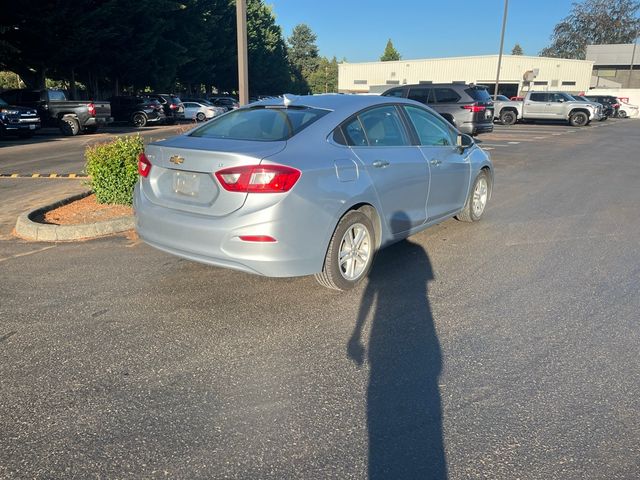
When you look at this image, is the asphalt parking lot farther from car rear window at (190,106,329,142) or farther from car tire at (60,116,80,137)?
car tire at (60,116,80,137)

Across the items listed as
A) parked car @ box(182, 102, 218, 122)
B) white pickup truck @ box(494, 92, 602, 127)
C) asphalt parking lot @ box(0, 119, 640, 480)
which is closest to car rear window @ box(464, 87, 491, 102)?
white pickup truck @ box(494, 92, 602, 127)

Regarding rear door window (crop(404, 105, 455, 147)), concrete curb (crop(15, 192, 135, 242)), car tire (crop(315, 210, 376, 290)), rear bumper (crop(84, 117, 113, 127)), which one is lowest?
concrete curb (crop(15, 192, 135, 242))

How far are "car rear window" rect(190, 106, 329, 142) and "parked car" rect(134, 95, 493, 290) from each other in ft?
0.04

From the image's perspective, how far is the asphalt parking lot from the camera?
2.49m

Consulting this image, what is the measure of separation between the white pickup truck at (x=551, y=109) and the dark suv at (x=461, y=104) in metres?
12.8

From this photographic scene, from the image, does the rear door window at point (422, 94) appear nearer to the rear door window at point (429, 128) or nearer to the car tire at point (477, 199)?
the car tire at point (477, 199)

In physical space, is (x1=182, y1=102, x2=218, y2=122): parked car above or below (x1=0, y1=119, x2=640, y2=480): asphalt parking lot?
above

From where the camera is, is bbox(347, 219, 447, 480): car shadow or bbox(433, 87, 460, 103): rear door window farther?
bbox(433, 87, 460, 103): rear door window

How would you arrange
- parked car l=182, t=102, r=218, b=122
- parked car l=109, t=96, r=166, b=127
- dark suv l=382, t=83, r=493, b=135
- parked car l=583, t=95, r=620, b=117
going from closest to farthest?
dark suv l=382, t=83, r=493, b=135, parked car l=109, t=96, r=166, b=127, parked car l=182, t=102, r=218, b=122, parked car l=583, t=95, r=620, b=117

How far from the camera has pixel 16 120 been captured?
1805cm

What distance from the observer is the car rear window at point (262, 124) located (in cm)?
429

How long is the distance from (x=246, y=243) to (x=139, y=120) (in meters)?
26.0

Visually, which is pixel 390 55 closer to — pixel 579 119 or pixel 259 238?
pixel 579 119

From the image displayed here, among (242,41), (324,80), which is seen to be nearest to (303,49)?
(324,80)
